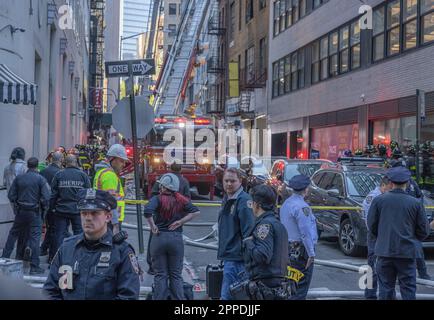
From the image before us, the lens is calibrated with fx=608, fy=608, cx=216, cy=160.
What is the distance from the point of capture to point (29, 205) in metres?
9.68

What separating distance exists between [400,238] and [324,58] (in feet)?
76.5

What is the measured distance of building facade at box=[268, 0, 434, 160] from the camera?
2053cm

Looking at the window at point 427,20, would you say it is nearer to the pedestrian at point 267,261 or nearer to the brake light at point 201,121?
the brake light at point 201,121

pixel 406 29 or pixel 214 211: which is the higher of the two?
pixel 406 29

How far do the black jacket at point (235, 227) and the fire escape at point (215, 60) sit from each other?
41.4 meters

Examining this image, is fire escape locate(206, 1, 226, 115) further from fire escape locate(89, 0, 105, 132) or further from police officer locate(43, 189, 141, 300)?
police officer locate(43, 189, 141, 300)

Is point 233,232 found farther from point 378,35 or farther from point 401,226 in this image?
point 378,35

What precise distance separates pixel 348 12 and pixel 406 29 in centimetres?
527

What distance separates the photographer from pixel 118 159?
823 cm

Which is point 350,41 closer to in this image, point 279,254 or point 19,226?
point 19,226

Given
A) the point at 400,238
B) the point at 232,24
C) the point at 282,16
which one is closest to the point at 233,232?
the point at 400,238

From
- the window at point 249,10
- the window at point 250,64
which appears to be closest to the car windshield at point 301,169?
the window at point 250,64

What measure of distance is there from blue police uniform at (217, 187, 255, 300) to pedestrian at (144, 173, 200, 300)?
3.15ft
